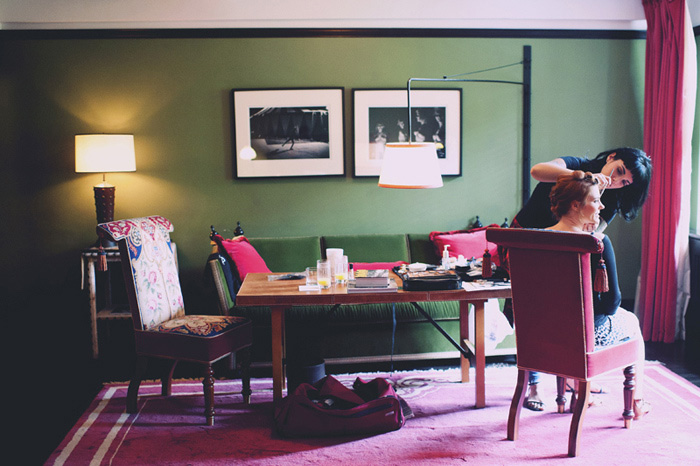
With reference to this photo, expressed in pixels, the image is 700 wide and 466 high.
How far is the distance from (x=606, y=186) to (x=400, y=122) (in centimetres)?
221

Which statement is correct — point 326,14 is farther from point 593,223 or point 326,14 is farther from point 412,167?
point 593,223

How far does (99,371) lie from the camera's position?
4.00m

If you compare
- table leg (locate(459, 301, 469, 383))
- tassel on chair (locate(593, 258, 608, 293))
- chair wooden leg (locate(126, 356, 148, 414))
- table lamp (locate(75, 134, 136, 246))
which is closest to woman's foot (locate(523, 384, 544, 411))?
table leg (locate(459, 301, 469, 383))

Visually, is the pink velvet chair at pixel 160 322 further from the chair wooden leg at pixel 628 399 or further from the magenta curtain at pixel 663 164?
the magenta curtain at pixel 663 164

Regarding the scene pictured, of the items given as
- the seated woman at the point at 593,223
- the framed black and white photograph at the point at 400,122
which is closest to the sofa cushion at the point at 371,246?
the framed black and white photograph at the point at 400,122

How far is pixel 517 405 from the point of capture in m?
2.88

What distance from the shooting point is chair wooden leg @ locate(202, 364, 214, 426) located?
3.09 metres

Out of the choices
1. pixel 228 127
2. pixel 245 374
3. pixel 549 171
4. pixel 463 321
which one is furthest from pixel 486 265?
pixel 228 127

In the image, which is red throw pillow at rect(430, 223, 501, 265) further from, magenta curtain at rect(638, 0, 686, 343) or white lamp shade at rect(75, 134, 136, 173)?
white lamp shade at rect(75, 134, 136, 173)

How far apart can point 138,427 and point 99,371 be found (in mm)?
1062

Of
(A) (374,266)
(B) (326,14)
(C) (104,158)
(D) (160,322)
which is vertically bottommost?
(D) (160,322)

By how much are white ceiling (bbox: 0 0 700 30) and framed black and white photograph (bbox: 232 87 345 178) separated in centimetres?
57

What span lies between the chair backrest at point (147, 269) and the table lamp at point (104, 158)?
112 cm

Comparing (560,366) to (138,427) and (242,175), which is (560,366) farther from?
(242,175)
